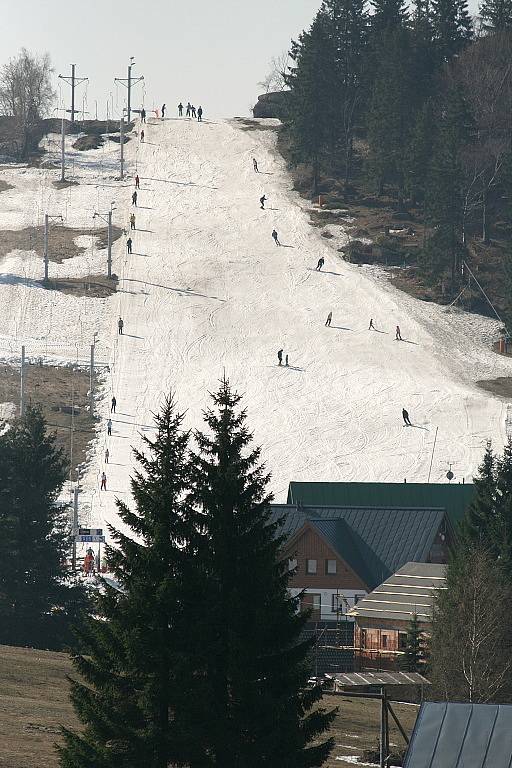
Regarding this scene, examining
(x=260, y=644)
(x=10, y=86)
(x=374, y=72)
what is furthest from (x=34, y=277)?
(x=260, y=644)

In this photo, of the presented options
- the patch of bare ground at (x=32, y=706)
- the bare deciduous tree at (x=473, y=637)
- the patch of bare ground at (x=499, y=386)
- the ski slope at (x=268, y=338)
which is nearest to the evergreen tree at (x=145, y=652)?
the patch of bare ground at (x=32, y=706)

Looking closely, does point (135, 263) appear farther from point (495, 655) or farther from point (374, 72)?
point (495, 655)

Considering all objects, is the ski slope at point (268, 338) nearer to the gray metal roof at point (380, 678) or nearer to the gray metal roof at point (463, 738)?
the gray metal roof at point (380, 678)

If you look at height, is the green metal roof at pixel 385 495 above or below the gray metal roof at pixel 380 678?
above

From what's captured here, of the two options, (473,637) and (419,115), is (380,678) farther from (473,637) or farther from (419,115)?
(419,115)

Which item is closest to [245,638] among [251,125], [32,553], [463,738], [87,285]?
[463,738]

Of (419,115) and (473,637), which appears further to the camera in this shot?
(419,115)
